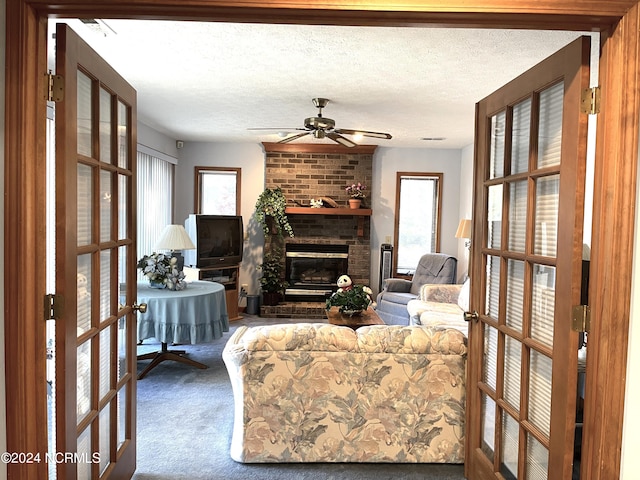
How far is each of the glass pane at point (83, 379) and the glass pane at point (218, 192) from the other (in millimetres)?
5127

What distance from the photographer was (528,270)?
6.15ft

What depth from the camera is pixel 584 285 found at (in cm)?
212

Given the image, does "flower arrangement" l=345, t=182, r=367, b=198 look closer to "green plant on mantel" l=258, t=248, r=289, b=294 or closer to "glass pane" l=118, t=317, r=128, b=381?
"green plant on mantel" l=258, t=248, r=289, b=294

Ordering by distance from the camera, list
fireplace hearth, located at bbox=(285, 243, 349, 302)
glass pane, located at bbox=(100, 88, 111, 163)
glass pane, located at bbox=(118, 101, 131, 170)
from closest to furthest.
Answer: glass pane, located at bbox=(100, 88, 111, 163) → glass pane, located at bbox=(118, 101, 131, 170) → fireplace hearth, located at bbox=(285, 243, 349, 302)

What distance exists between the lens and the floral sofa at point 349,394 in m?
2.50

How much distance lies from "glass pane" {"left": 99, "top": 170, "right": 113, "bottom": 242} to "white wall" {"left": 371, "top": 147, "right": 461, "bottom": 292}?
5175 millimetres

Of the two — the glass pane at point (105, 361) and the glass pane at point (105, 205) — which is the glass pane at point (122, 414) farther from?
the glass pane at point (105, 205)

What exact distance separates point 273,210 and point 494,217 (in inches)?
179

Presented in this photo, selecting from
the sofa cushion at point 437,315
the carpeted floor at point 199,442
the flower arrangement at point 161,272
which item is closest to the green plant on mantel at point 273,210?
the sofa cushion at point 437,315

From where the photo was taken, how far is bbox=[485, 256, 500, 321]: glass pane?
215 centimetres

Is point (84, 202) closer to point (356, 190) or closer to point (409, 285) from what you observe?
point (409, 285)

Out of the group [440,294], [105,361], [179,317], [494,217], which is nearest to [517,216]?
[494,217]

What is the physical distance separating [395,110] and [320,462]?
3.17 meters

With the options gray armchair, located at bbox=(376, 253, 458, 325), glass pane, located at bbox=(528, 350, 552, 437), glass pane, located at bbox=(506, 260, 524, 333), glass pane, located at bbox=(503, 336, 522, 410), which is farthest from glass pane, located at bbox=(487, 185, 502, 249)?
gray armchair, located at bbox=(376, 253, 458, 325)
